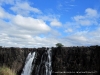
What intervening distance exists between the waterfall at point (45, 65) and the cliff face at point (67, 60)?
87 mm

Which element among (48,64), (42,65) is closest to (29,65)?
(42,65)

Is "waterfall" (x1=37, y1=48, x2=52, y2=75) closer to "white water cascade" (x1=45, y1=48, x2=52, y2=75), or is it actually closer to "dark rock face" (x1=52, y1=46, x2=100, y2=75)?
"white water cascade" (x1=45, y1=48, x2=52, y2=75)

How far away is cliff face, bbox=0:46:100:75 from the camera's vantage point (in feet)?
55.3

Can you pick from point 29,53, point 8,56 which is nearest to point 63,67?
point 29,53

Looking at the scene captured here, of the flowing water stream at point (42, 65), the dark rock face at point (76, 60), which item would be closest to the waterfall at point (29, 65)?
the flowing water stream at point (42, 65)

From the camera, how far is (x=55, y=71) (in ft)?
56.7

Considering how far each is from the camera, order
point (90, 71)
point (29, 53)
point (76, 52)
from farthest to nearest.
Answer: point (29, 53) → point (76, 52) → point (90, 71)

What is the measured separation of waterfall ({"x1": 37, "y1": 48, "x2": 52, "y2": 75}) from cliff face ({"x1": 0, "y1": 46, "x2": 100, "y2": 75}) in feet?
0.28

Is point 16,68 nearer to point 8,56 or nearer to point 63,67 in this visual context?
point 8,56

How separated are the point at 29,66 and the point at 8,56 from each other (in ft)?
7.46

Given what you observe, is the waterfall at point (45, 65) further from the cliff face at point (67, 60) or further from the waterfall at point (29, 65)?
the waterfall at point (29, 65)

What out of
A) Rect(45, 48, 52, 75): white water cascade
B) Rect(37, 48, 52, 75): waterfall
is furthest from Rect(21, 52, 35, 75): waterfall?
Rect(45, 48, 52, 75): white water cascade

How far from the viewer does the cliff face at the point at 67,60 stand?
1686 centimetres

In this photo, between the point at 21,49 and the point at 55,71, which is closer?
the point at 55,71
